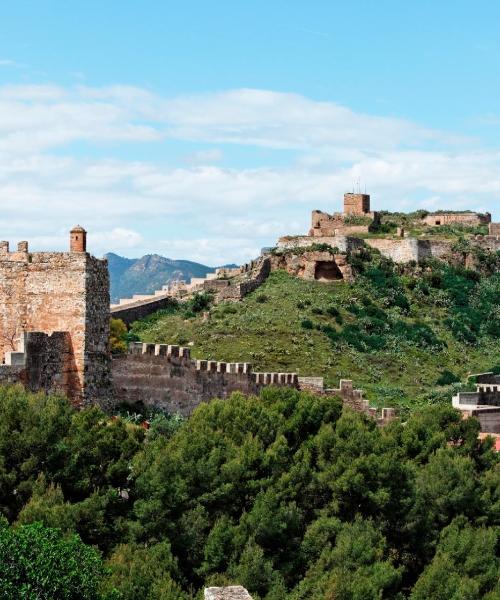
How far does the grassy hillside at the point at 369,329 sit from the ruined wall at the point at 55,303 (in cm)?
2252

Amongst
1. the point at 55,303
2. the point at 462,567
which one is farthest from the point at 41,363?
the point at 462,567

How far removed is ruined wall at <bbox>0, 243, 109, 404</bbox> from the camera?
34.6m

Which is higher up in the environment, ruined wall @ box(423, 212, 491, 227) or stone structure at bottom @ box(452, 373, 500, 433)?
ruined wall @ box(423, 212, 491, 227)

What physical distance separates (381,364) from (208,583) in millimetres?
33343

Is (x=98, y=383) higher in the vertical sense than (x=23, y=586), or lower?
higher

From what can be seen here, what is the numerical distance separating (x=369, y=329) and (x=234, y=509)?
34.1m

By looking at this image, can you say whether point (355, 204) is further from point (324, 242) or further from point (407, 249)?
point (324, 242)

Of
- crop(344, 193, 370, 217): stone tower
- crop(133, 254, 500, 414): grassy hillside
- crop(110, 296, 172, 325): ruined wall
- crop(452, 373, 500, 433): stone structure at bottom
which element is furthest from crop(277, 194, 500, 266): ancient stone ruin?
crop(452, 373, 500, 433): stone structure at bottom

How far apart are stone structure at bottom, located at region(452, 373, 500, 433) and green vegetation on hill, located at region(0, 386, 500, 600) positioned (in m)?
12.2

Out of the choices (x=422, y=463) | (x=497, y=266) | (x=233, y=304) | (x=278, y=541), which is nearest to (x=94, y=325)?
(x=278, y=541)

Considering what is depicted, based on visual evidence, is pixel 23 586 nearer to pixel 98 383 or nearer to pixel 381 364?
pixel 98 383

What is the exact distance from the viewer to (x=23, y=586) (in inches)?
995

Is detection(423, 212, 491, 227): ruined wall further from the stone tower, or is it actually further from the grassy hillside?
the grassy hillside

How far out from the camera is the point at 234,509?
3275 cm
